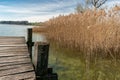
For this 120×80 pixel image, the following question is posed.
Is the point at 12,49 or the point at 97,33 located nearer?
the point at 12,49

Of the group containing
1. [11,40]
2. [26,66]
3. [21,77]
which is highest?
[11,40]

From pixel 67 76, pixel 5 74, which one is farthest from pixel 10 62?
pixel 67 76

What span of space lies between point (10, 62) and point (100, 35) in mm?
5782

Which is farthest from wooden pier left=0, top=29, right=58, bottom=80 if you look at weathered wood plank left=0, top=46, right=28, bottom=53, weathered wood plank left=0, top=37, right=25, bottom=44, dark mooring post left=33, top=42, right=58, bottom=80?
weathered wood plank left=0, top=37, right=25, bottom=44

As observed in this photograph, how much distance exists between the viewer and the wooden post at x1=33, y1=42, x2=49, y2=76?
14.1 ft

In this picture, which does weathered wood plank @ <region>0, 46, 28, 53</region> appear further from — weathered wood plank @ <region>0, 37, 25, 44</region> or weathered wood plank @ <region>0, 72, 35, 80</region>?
weathered wood plank @ <region>0, 72, 35, 80</region>

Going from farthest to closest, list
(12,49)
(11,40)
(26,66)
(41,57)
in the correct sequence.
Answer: (11,40), (12,49), (26,66), (41,57)

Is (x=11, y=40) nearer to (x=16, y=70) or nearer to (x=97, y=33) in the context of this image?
(x=16, y=70)

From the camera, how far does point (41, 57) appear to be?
4324mm

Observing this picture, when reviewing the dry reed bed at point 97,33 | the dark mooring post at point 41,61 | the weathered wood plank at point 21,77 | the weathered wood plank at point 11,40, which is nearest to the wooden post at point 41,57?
the dark mooring post at point 41,61

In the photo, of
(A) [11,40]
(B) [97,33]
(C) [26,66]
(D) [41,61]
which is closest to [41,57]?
(D) [41,61]

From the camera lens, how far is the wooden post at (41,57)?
4301 mm

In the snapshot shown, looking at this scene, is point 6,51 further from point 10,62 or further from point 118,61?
point 118,61

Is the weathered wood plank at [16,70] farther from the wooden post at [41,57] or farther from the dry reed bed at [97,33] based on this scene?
the dry reed bed at [97,33]
